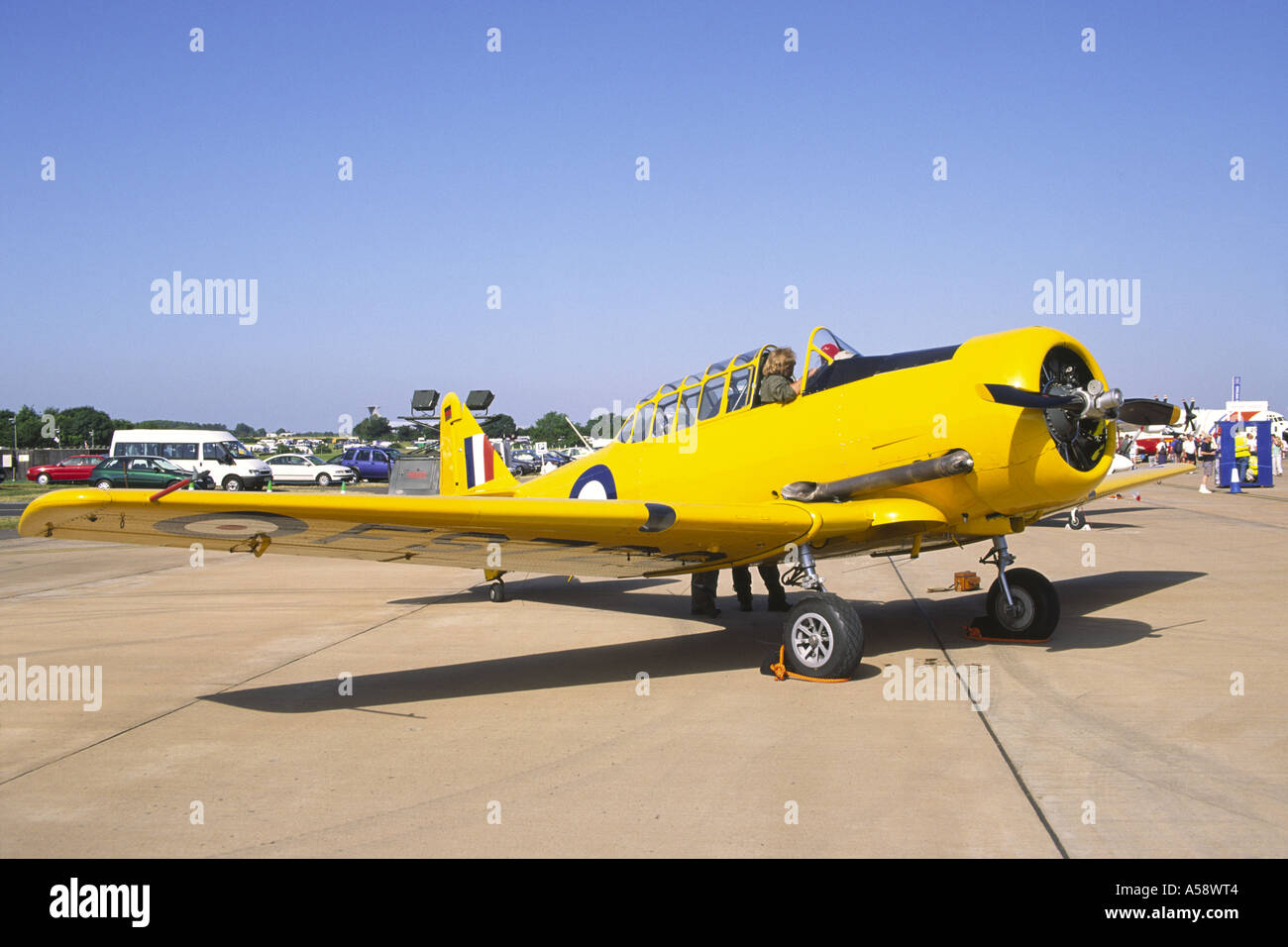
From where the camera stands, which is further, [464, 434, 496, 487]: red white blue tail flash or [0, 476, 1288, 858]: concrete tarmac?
[464, 434, 496, 487]: red white blue tail flash

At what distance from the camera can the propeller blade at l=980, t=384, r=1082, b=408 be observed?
626cm

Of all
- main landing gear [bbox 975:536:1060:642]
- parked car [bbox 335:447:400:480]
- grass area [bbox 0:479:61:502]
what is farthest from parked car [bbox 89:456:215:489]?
main landing gear [bbox 975:536:1060:642]

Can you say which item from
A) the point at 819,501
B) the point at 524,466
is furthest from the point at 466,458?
the point at 524,466

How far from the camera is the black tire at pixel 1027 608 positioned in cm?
765

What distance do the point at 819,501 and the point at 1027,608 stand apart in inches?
86.5

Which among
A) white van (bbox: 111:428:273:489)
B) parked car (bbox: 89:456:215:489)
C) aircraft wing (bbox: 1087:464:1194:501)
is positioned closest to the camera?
aircraft wing (bbox: 1087:464:1194:501)

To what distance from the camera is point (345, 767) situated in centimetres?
472

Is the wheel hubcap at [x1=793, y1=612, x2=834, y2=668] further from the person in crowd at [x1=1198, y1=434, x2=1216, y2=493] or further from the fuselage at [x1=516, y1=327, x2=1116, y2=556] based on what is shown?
the person in crowd at [x1=1198, y1=434, x2=1216, y2=493]

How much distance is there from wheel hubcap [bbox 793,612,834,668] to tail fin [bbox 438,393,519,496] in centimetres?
563

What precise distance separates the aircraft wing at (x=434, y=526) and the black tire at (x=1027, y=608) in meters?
2.29

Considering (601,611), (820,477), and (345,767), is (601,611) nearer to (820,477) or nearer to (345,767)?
(820,477)

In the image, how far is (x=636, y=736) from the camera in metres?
5.25

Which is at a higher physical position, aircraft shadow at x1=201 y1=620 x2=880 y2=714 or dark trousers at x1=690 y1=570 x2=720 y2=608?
dark trousers at x1=690 y1=570 x2=720 y2=608

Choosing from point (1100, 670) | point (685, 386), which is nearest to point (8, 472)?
point (685, 386)
